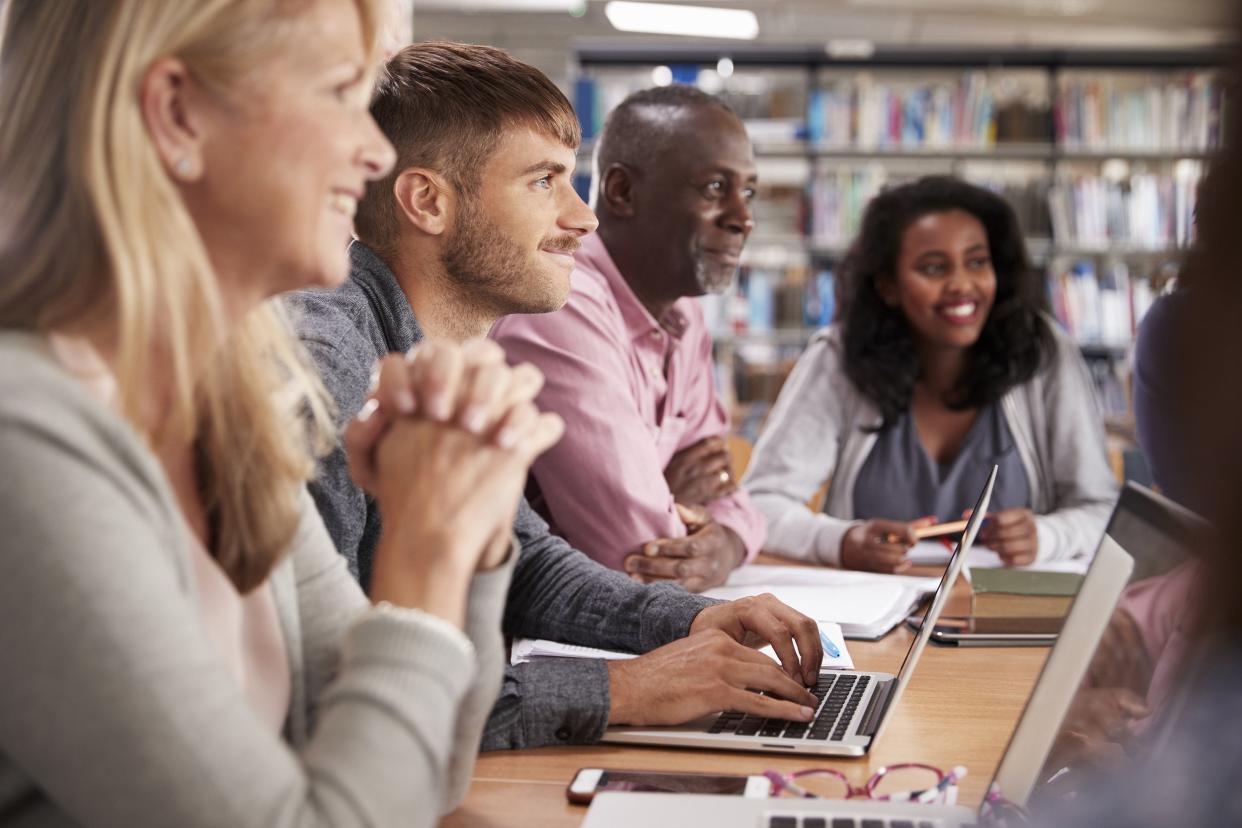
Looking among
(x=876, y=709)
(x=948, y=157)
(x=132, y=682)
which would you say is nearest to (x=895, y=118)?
(x=948, y=157)

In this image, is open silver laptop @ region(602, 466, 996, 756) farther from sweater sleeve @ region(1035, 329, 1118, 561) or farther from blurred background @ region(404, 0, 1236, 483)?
blurred background @ region(404, 0, 1236, 483)

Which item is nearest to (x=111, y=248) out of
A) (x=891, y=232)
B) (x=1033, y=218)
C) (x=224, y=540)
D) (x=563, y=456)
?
(x=224, y=540)

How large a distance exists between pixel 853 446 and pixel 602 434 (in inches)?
32.6

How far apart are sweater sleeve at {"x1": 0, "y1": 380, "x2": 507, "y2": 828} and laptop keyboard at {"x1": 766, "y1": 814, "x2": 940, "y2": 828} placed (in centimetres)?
31

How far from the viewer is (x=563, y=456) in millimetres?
1853

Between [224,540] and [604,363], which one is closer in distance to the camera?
[224,540]

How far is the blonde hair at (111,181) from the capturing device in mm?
676

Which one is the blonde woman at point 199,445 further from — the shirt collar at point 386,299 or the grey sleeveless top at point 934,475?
the grey sleeveless top at point 934,475

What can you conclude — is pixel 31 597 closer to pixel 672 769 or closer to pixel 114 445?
pixel 114 445

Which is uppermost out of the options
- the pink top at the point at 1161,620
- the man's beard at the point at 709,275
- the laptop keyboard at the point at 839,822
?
the pink top at the point at 1161,620

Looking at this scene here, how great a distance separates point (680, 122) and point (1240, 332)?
204cm

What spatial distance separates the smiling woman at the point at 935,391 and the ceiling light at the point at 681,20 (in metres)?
3.05

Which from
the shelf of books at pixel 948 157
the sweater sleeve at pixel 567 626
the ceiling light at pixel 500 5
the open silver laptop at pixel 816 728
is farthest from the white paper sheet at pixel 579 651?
the ceiling light at pixel 500 5

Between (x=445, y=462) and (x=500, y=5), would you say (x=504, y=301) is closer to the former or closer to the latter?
(x=445, y=462)
